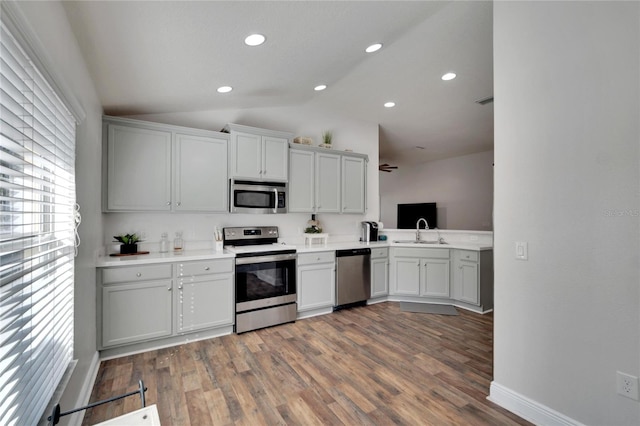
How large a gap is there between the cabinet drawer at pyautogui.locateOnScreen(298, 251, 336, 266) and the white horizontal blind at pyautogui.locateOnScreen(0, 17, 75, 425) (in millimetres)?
2331

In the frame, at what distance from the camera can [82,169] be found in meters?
1.97

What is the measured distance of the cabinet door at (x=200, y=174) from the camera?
3.22 metres

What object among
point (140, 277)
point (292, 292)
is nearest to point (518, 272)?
point (292, 292)

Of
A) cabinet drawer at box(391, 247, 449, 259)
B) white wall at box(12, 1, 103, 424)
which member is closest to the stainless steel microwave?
white wall at box(12, 1, 103, 424)

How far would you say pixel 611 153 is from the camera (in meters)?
1.57

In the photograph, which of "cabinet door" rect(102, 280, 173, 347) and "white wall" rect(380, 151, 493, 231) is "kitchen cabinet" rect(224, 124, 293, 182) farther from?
"white wall" rect(380, 151, 493, 231)

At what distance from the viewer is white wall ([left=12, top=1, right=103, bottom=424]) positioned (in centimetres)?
136

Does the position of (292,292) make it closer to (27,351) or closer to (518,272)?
(518,272)

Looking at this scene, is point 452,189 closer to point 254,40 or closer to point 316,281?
point 316,281

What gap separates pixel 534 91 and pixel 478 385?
6.90ft

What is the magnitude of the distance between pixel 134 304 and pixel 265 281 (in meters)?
1.25

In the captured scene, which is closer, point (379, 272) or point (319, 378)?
point (319, 378)

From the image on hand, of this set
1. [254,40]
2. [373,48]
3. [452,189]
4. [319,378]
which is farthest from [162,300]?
[452,189]

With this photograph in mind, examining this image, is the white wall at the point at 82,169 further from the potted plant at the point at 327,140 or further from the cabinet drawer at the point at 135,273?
the potted plant at the point at 327,140
